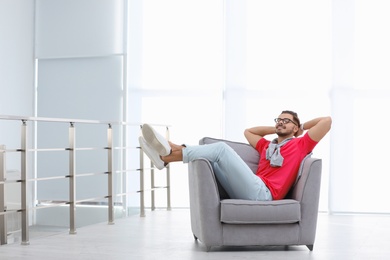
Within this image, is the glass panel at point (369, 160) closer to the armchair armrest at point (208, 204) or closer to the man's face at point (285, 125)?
the man's face at point (285, 125)

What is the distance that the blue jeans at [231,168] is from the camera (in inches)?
163

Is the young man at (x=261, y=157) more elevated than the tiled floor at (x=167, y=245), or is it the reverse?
the young man at (x=261, y=157)

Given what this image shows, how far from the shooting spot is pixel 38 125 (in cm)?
797

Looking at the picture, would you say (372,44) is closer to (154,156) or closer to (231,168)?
(231,168)

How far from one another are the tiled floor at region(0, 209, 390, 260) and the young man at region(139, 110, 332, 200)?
15.1 inches

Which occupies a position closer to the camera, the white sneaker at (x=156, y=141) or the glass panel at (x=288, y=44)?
the white sneaker at (x=156, y=141)

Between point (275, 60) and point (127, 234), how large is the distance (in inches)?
116

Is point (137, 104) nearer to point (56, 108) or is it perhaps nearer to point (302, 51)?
point (56, 108)

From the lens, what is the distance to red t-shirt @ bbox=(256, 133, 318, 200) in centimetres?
429

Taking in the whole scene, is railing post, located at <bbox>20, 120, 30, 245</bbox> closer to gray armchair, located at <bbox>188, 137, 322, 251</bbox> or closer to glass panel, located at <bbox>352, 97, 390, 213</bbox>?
gray armchair, located at <bbox>188, 137, 322, 251</bbox>

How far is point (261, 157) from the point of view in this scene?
15.1 feet

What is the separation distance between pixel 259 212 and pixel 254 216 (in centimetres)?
4

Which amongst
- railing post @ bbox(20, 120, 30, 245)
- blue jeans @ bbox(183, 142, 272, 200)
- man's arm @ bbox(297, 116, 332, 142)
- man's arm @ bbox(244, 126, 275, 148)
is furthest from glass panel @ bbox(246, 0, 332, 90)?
railing post @ bbox(20, 120, 30, 245)

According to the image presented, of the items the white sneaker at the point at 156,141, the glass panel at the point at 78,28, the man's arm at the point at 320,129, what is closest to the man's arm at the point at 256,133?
the man's arm at the point at 320,129
